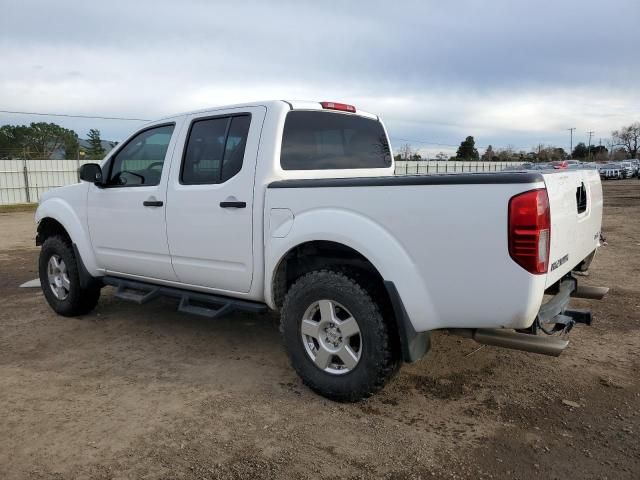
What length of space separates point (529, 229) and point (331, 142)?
212cm

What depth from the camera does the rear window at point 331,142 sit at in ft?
13.1

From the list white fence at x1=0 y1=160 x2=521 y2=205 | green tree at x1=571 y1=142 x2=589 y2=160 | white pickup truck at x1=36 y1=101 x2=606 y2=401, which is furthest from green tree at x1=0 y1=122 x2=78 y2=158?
green tree at x1=571 y1=142 x2=589 y2=160

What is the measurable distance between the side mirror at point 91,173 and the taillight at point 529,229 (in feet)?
12.4

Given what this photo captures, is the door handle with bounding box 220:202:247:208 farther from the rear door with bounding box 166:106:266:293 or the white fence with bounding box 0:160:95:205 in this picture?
the white fence with bounding box 0:160:95:205

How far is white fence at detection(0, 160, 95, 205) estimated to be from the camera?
76.2ft

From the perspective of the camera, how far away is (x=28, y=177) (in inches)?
938

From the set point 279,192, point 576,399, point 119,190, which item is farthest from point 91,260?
point 576,399

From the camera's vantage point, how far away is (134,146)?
494 cm

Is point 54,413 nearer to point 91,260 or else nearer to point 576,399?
point 91,260

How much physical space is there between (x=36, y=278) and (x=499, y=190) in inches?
279

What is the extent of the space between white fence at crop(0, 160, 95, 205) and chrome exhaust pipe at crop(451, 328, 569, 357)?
80.5ft

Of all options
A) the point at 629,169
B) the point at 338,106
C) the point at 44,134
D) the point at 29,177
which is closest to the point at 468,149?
the point at 629,169

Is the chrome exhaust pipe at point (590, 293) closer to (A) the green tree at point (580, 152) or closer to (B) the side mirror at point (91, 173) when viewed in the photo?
(B) the side mirror at point (91, 173)

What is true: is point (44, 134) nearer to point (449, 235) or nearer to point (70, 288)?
point (70, 288)
